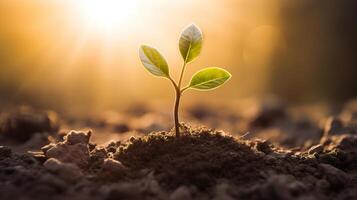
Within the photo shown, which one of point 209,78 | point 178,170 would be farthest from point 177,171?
point 209,78

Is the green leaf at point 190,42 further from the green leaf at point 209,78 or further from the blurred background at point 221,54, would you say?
the blurred background at point 221,54

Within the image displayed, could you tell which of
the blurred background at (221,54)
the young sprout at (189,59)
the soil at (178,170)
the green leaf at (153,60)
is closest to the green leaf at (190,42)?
the young sprout at (189,59)

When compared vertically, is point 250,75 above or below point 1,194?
above

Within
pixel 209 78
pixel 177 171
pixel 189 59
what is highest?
pixel 189 59

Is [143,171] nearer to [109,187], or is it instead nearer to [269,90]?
[109,187]

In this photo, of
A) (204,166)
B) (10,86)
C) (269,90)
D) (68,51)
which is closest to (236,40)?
(269,90)

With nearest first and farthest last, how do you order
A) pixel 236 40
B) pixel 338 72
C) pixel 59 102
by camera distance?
pixel 59 102, pixel 338 72, pixel 236 40

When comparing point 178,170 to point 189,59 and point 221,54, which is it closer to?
point 189,59
